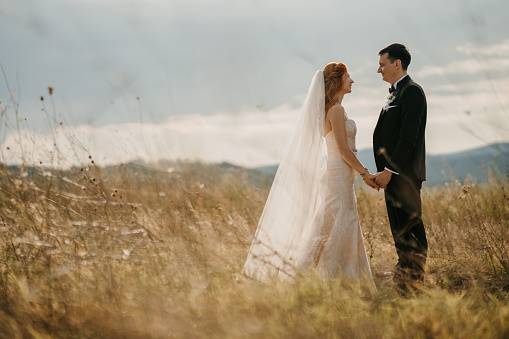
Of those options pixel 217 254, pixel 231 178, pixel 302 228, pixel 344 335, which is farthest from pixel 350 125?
pixel 231 178

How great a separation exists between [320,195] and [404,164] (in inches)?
32.4

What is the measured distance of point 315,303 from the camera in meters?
2.60

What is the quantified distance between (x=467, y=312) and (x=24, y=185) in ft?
10.4

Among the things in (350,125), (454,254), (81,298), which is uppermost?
(350,125)

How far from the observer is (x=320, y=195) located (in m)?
3.99

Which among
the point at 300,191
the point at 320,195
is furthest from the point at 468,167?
the point at 300,191

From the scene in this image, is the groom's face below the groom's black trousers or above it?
above

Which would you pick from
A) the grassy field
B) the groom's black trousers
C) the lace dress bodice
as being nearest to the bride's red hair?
the lace dress bodice

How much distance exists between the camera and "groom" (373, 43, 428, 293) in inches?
148

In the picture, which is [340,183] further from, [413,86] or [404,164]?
[413,86]

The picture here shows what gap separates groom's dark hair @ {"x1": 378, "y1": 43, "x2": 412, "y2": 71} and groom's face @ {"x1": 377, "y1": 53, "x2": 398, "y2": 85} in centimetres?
3

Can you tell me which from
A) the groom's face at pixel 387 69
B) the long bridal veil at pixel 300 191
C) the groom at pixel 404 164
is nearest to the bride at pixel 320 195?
the long bridal veil at pixel 300 191

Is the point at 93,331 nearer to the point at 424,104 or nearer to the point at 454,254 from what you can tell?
the point at 424,104

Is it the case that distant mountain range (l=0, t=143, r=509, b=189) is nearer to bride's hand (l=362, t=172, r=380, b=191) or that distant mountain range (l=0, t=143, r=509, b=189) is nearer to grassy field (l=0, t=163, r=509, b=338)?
bride's hand (l=362, t=172, r=380, b=191)
